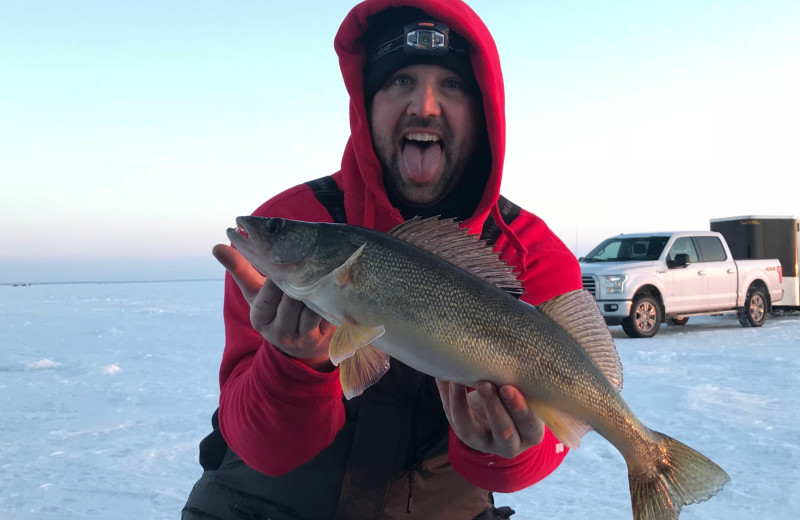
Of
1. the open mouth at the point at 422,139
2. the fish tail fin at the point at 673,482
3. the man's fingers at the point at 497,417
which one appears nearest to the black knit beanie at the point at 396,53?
the open mouth at the point at 422,139

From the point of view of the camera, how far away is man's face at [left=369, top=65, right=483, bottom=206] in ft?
8.91

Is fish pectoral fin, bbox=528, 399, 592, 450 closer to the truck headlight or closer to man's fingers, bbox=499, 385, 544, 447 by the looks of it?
man's fingers, bbox=499, 385, 544, 447

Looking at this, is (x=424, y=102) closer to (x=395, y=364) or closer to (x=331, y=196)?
(x=331, y=196)

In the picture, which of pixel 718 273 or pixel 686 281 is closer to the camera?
pixel 686 281

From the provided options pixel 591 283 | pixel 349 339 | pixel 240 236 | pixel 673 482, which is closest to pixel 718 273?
pixel 591 283

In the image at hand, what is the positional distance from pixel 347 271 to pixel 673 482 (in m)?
1.48

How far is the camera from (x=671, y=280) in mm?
11383

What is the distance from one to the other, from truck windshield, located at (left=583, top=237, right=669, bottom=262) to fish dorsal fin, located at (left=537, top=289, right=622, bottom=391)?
1011 cm

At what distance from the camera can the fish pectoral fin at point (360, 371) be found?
6.64ft

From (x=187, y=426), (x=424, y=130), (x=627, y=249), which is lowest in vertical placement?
(x=187, y=426)

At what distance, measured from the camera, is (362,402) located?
2629mm

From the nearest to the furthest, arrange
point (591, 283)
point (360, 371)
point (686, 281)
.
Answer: point (360, 371) → point (591, 283) → point (686, 281)

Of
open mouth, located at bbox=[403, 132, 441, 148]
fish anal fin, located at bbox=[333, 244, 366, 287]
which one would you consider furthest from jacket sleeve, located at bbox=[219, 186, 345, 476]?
open mouth, located at bbox=[403, 132, 441, 148]

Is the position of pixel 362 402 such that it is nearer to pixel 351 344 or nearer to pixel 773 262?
pixel 351 344
